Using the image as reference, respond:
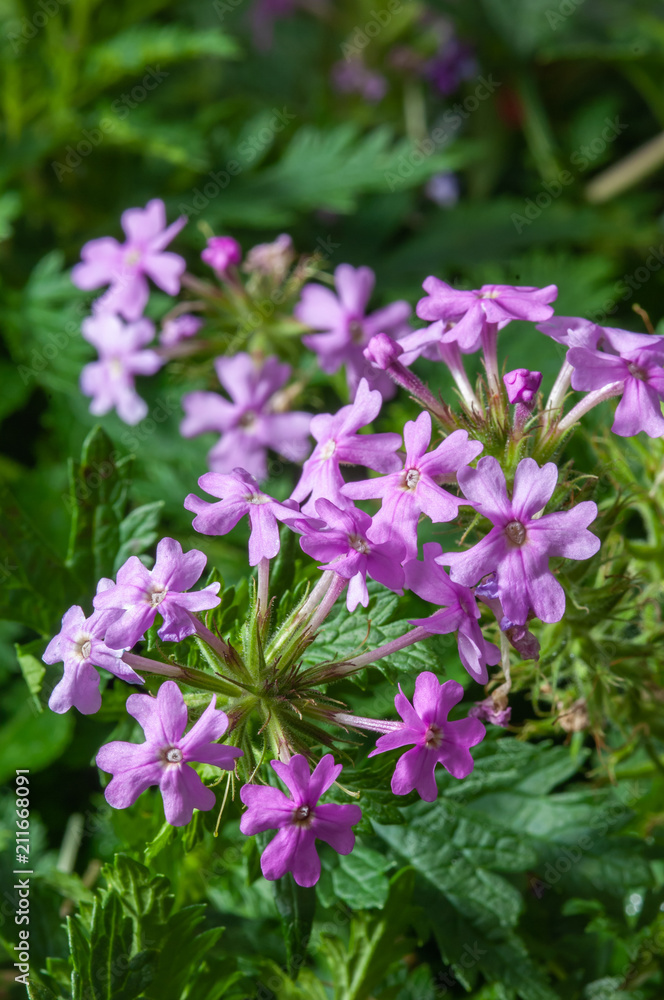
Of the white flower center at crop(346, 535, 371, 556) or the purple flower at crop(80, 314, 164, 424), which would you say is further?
the purple flower at crop(80, 314, 164, 424)

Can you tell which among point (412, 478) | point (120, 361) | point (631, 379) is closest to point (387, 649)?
point (412, 478)

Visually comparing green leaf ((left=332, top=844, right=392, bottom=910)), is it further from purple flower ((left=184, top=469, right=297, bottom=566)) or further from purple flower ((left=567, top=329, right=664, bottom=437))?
purple flower ((left=567, top=329, right=664, bottom=437))

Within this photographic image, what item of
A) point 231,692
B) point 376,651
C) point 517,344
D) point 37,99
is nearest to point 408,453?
point 376,651

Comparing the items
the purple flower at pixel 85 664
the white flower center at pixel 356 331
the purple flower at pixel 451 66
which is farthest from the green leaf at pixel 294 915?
the purple flower at pixel 451 66

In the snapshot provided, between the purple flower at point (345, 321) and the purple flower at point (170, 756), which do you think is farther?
the purple flower at point (345, 321)

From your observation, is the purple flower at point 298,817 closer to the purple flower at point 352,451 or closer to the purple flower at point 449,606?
the purple flower at point 449,606

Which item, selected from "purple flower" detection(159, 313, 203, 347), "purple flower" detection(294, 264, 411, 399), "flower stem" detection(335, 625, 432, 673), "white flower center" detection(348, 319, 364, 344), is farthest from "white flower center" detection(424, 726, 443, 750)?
"purple flower" detection(159, 313, 203, 347)
